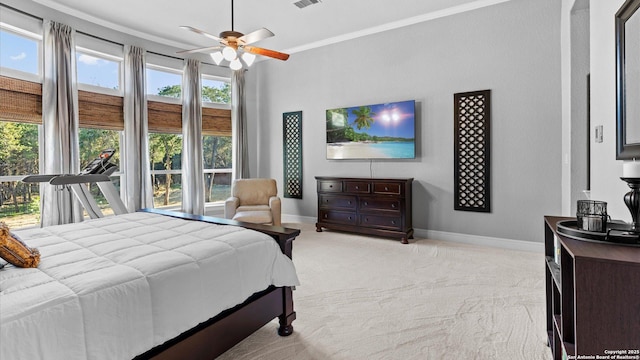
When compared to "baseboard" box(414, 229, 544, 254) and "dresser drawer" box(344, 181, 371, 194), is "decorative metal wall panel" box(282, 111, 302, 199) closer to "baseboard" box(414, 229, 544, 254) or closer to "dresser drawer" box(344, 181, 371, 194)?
"dresser drawer" box(344, 181, 371, 194)

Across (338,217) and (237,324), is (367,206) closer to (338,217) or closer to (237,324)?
(338,217)

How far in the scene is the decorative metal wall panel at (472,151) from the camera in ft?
13.8

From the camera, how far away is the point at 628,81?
157 cm

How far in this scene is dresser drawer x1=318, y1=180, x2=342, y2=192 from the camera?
5023mm

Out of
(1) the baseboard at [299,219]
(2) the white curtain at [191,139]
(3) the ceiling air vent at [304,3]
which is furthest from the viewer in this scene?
(1) the baseboard at [299,219]

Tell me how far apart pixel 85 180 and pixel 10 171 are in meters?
1.58

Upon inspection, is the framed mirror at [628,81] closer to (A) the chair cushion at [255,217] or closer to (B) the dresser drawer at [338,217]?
(B) the dresser drawer at [338,217]

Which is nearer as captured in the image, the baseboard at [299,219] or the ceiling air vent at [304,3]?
the ceiling air vent at [304,3]

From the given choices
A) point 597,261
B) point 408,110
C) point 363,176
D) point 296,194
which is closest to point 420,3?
point 408,110

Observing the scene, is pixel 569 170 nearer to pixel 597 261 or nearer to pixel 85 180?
pixel 597 261

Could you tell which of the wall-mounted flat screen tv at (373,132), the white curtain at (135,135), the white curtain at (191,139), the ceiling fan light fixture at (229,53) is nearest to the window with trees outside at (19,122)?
the white curtain at (135,135)

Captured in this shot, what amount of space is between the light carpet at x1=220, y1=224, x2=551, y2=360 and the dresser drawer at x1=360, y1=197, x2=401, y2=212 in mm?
697

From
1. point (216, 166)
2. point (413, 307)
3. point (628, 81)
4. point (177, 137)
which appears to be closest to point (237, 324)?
point (413, 307)

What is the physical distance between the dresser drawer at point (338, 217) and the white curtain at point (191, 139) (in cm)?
218
